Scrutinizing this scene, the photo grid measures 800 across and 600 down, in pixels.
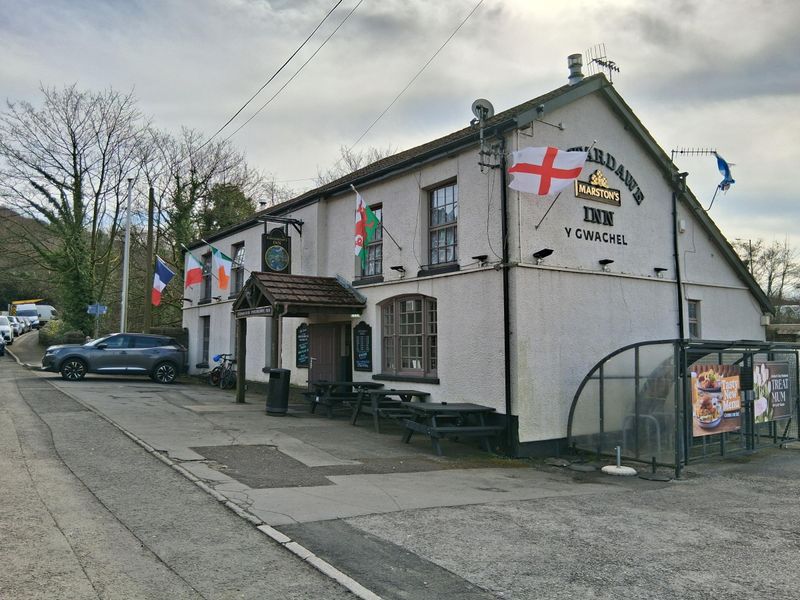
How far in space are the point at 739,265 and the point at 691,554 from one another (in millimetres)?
12889

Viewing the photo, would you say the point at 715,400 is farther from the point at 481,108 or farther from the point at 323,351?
the point at 323,351

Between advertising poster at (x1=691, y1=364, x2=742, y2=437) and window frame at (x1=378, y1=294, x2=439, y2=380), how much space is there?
4.90 metres

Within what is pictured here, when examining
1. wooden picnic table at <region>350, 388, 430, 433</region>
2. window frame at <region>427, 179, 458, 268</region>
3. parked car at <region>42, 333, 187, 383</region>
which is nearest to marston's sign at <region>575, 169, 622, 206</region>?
window frame at <region>427, 179, 458, 268</region>

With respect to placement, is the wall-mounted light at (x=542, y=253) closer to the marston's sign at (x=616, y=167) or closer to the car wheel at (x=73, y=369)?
the marston's sign at (x=616, y=167)

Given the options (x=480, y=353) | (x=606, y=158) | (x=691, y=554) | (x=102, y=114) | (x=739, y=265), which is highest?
(x=102, y=114)

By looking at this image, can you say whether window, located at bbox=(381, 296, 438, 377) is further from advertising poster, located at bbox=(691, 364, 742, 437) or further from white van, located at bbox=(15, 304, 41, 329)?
white van, located at bbox=(15, 304, 41, 329)

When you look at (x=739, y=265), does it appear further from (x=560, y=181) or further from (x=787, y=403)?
(x=560, y=181)

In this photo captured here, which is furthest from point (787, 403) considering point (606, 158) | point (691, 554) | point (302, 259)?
point (302, 259)

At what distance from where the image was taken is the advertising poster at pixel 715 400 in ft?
35.0

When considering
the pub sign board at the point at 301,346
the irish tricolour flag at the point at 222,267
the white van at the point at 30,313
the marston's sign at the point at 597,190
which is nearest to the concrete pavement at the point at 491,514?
the pub sign board at the point at 301,346

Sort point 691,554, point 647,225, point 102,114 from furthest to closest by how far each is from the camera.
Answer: point 102,114, point 647,225, point 691,554

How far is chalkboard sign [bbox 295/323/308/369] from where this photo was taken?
56.5ft

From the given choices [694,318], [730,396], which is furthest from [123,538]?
[694,318]

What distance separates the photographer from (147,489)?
7.37 meters
